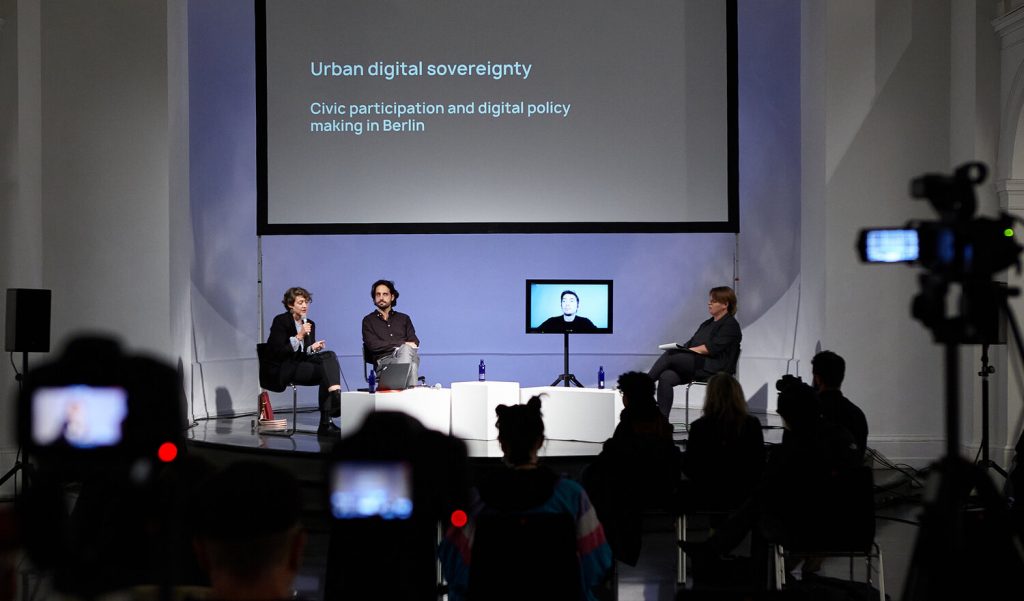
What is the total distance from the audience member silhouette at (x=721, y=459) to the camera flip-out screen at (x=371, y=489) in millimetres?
3061

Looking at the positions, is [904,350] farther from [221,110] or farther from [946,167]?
[221,110]

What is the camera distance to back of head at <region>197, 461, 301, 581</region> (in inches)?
66.2

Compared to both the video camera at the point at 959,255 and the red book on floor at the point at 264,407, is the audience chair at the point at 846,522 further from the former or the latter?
the red book on floor at the point at 264,407

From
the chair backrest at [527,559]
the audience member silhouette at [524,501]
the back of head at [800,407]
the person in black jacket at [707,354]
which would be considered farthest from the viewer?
the person in black jacket at [707,354]

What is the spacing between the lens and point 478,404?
7.00m

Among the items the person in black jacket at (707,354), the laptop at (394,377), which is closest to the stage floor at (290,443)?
the laptop at (394,377)

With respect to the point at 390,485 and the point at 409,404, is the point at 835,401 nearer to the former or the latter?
the point at 409,404

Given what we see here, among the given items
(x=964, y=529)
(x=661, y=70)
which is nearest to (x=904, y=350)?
(x=661, y=70)

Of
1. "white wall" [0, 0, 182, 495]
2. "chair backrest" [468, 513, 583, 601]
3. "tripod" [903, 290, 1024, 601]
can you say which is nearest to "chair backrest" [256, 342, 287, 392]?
"white wall" [0, 0, 182, 495]

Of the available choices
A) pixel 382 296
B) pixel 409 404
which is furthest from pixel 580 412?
pixel 382 296

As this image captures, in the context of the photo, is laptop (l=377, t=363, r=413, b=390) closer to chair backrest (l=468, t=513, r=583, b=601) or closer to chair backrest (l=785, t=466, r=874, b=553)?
chair backrest (l=785, t=466, r=874, b=553)

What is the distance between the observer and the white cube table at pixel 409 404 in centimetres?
670

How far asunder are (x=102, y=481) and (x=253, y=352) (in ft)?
24.0

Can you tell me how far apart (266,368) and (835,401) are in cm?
404
